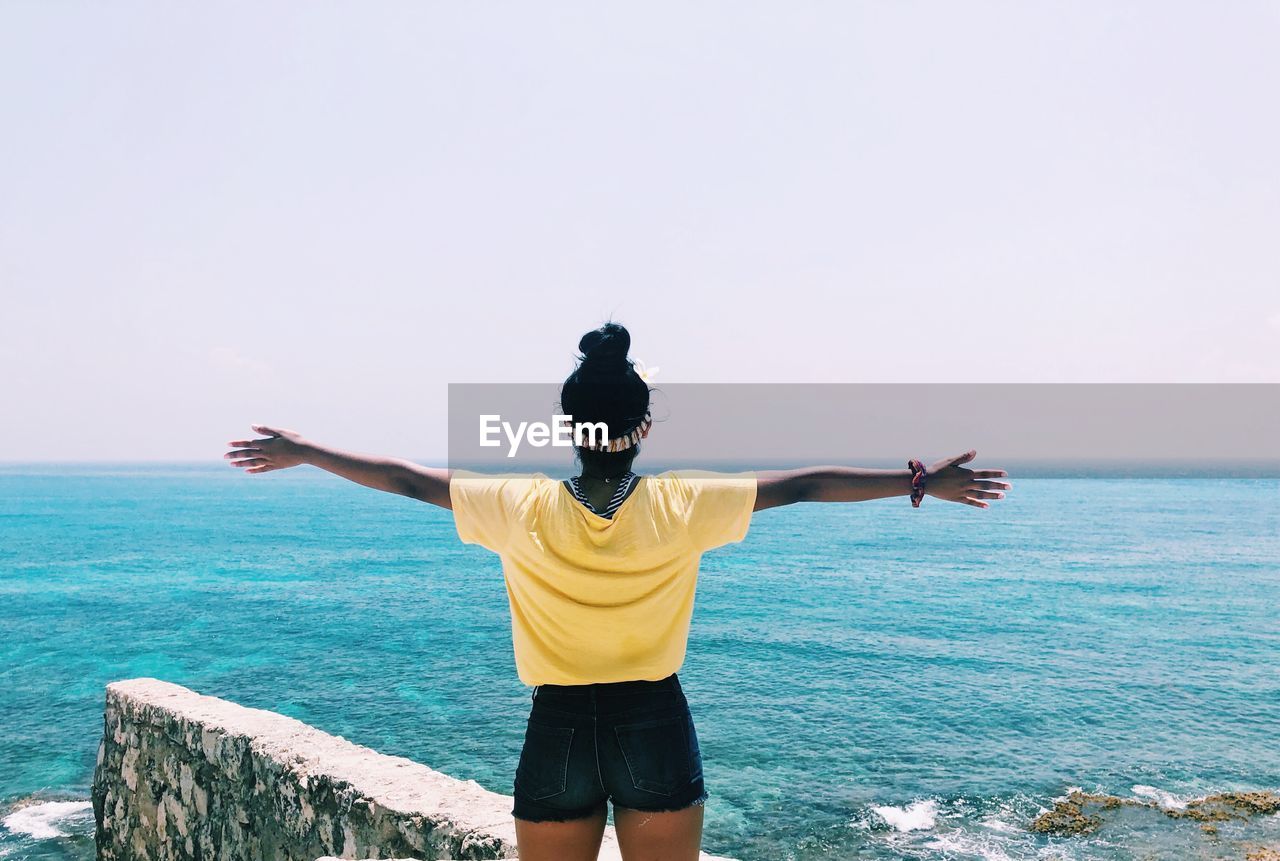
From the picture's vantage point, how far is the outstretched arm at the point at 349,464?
249cm

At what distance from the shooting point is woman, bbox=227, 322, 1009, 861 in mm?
2283

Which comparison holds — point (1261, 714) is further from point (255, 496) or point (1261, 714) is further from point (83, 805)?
point (255, 496)

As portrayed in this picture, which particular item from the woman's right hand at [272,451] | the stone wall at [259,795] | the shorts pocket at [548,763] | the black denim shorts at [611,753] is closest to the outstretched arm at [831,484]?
the black denim shorts at [611,753]

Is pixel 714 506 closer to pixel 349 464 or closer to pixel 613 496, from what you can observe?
pixel 613 496

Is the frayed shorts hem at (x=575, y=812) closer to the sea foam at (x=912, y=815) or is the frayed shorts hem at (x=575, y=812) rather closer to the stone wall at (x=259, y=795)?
the stone wall at (x=259, y=795)

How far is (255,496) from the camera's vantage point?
480ft

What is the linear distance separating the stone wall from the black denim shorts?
2.31 metres

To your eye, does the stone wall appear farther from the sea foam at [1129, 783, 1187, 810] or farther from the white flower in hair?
the sea foam at [1129, 783, 1187, 810]

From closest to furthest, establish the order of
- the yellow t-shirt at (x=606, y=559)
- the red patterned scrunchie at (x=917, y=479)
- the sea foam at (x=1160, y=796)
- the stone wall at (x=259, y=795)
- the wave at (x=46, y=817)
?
the yellow t-shirt at (x=606, y=559), the red patterned scrunchie at (x=917, y=479), the stone wall at (x=259, y=795), the wave at (x=46, y=817), the sea foam at (x=1160, y=796)

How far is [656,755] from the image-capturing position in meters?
2.33

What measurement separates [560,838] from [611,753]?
30 cm

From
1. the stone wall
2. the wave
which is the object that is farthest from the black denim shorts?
the wave

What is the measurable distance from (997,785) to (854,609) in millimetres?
22500

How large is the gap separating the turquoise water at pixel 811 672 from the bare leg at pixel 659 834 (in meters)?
15.0
